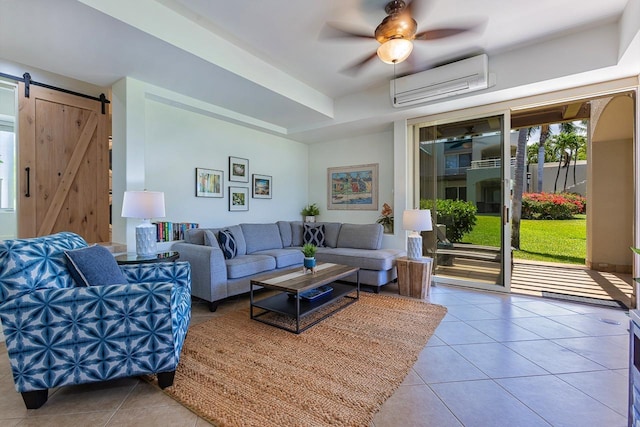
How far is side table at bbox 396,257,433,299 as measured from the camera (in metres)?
3.50

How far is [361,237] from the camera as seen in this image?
14.4 ft

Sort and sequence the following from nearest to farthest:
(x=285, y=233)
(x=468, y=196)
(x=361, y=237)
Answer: (x=468, y=196) < (x=361, y=237) < (x=285, y=233)

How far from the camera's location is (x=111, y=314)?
63.1 inches

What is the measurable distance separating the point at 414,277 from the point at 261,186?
295 cm

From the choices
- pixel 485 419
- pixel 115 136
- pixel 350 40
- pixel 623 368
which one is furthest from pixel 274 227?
pixel 623 368

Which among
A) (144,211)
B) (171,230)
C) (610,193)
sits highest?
(610,193)

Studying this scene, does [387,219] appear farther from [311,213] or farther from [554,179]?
[554,179]

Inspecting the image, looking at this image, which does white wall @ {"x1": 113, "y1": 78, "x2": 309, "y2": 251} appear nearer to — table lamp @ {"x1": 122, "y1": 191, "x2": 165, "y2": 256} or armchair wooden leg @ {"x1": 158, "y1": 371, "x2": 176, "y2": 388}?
table lamp @ {"x1": 122, "y1": 191, "x2": 165, "y2": 256}

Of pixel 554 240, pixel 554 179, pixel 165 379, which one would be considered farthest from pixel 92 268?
pixel 554 179

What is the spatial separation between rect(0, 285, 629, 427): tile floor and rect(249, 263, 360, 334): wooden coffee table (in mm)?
1006

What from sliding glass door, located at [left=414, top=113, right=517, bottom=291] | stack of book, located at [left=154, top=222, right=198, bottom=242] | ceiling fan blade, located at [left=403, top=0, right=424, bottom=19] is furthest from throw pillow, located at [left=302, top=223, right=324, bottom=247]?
ceiling fan blade, located at [left=403, top=0, right=424, bottom=19]

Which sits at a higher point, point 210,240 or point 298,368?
point 210,240

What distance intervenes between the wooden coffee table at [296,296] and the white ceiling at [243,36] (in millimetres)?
2181

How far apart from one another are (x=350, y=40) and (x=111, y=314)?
2.87 metres
